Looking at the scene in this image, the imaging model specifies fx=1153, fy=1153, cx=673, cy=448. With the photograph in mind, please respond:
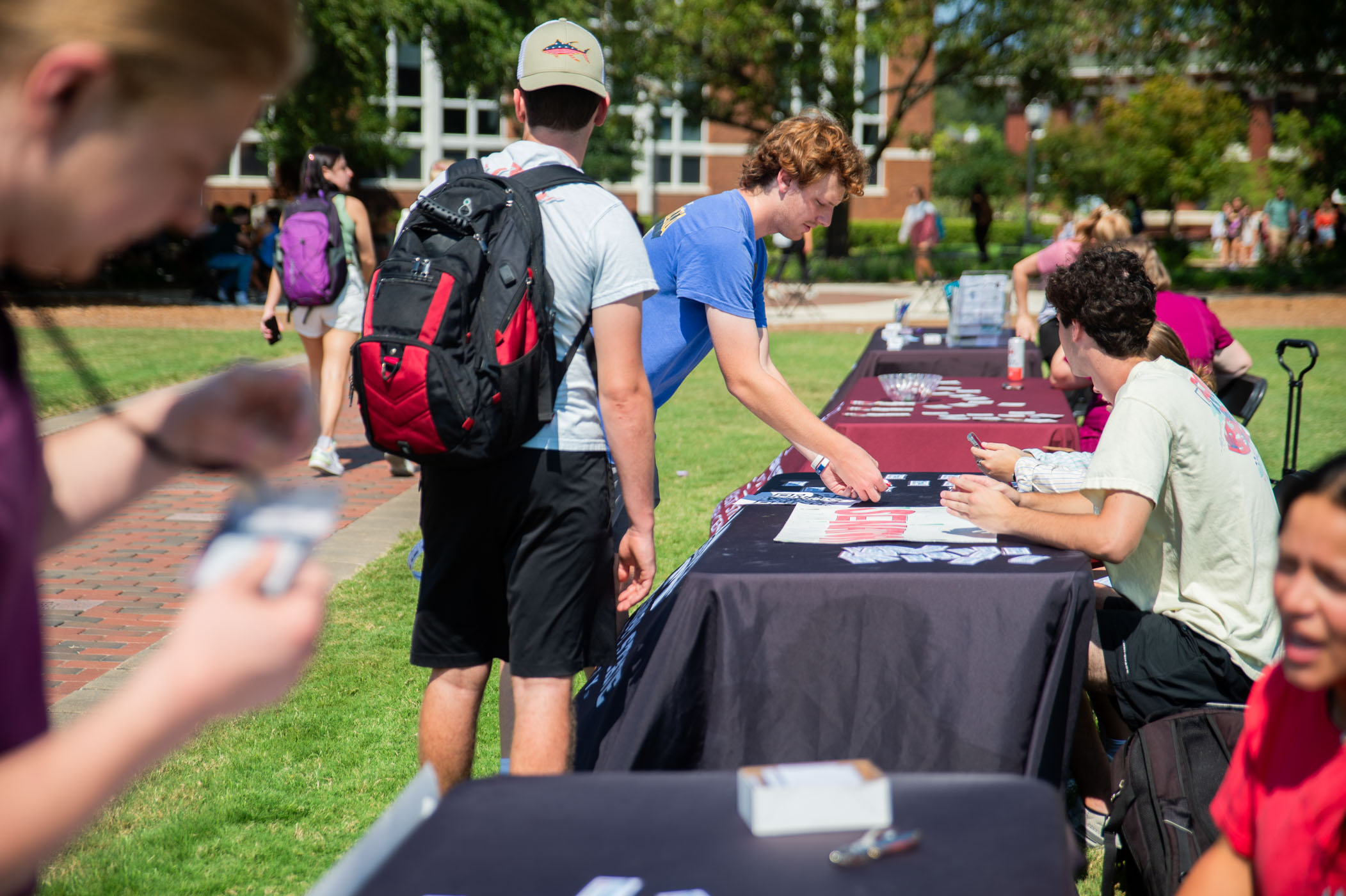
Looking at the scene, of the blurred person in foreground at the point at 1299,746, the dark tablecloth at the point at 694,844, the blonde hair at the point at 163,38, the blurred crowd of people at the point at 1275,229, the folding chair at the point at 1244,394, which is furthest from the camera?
the blurred crowd of people at the point at 1275,229

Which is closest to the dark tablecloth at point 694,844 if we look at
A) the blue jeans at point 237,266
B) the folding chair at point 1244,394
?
the folding chair at point 1244,394

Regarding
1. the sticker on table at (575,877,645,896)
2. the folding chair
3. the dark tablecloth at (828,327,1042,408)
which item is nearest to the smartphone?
the sticker on table at (575,877,645,896)

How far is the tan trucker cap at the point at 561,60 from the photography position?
2.74 m

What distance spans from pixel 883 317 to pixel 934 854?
17.4 m

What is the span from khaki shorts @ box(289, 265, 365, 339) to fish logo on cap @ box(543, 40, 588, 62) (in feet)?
14.6

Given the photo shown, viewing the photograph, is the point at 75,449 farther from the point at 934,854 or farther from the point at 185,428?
the point at 934,854

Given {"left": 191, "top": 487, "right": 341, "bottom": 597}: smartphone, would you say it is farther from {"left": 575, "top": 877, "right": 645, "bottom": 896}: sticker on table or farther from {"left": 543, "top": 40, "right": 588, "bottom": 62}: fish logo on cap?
{"left": 543, "top": 40, "right": 588, "bottom": 62}: fish logo on cap

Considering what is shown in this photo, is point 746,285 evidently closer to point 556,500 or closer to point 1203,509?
point 556,500

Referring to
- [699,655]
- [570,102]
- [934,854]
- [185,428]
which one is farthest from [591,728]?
[185,428]

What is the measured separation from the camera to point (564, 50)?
2754mm

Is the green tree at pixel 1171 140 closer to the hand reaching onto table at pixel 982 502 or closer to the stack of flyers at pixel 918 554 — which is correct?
the hand reaching onto table at pixel 982 502

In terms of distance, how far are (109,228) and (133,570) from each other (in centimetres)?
525

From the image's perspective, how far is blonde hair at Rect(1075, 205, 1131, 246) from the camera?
23.1 feet

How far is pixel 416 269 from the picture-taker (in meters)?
2.52
